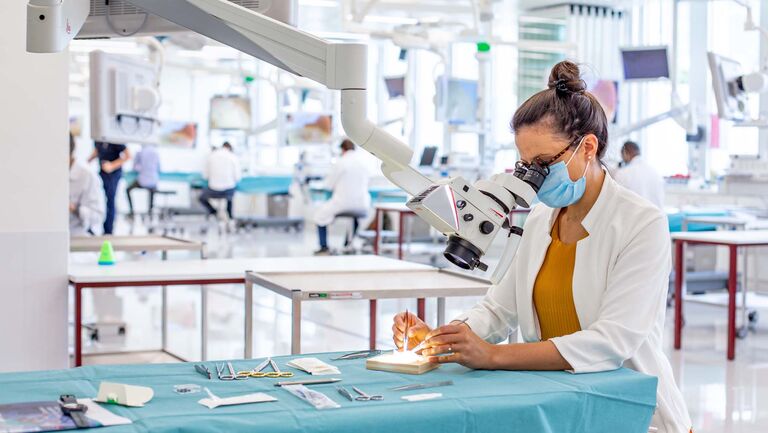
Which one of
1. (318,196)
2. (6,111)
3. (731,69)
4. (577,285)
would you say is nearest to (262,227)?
(318,196)

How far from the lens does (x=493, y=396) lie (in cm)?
173

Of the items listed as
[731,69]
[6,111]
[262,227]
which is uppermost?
[731,69]

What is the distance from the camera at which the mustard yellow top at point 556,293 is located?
2.12m

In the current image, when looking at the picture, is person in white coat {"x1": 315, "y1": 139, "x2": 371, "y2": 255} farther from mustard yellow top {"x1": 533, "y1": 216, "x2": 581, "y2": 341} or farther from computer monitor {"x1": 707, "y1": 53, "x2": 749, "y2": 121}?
mustard yellow top {"x1": 533, "y1": 216, "x2": 581, "y2": 341}

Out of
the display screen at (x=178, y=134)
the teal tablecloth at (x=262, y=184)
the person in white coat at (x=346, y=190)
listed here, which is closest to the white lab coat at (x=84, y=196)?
the person in white coat at (x=346, y=190)

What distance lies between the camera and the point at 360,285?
A: 3584 millimetres

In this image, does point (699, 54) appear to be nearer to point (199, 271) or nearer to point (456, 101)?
point (456, 101)

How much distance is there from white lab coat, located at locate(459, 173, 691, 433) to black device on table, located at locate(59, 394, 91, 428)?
0.94 m

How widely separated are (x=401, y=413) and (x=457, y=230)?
0.34 meters

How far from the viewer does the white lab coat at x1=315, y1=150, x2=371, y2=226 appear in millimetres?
10180

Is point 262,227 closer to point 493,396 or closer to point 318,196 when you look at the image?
point 318,196

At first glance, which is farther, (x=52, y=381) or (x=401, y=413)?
(x=52, y=381)

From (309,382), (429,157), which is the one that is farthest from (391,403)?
(429,157)

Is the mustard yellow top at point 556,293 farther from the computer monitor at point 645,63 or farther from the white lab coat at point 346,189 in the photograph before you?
the white lab coat at point 346,189
